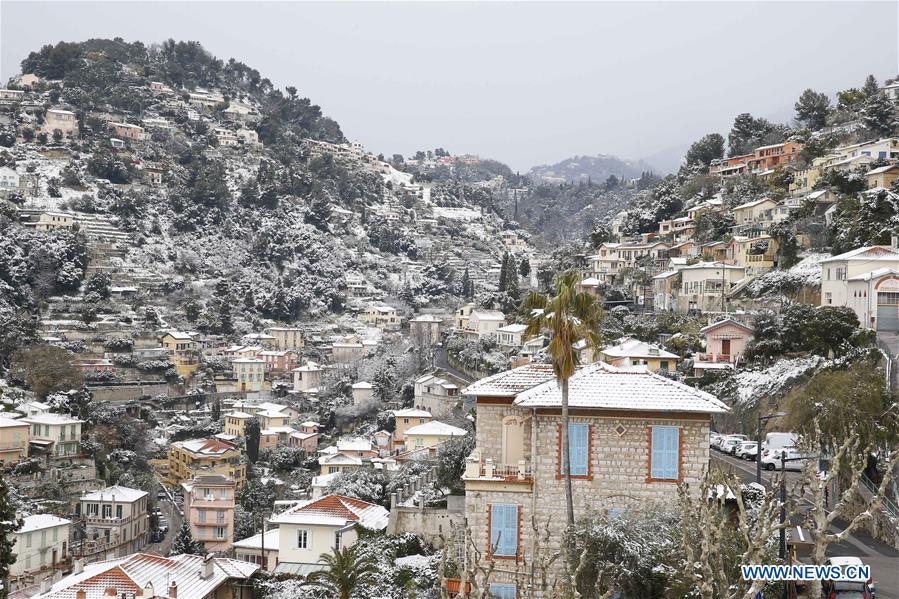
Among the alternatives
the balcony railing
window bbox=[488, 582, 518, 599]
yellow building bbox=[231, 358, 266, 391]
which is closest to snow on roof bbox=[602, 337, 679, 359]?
the balcony railing

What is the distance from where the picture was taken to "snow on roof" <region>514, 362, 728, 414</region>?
63.0 ft

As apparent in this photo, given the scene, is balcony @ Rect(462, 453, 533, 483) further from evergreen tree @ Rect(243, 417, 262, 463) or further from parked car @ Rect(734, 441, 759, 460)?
evergreen tree @ Rect(243, 417, 262, 463)

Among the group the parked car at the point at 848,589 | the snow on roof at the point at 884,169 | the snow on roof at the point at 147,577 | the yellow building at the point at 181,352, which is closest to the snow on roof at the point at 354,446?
the snow on roof at the point at 147,577

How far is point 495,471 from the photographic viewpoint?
2003 cm

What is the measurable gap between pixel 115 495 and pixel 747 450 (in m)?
34.5

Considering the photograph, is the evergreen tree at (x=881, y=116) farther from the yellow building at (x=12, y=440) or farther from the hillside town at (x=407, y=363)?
the yellow building at (x=12, y=440)

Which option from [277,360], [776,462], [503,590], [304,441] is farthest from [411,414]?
[503,590]

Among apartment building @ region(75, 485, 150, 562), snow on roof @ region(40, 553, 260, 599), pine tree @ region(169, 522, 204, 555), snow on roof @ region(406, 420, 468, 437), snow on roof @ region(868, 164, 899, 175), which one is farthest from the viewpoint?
snow on roof @ region(406, 420, 468, 437)

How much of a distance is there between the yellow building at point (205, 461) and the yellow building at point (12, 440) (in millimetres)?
10628

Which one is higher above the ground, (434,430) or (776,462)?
(776,462)

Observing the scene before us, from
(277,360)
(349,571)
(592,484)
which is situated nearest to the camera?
(592,484)

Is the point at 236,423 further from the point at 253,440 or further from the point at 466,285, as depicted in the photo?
the point at 466,285

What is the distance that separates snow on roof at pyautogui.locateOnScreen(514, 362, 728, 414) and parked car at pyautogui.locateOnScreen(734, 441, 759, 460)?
12.3 m

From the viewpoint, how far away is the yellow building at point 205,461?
6281 cm
